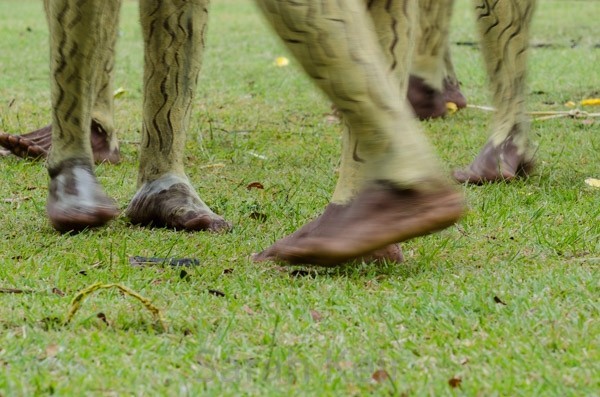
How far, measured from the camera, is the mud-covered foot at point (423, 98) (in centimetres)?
571

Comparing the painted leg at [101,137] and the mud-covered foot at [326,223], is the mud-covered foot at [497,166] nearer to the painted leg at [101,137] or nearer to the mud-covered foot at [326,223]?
the mud-covered foot at [326,223]

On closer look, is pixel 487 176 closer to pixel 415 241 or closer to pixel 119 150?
pixel 415 241

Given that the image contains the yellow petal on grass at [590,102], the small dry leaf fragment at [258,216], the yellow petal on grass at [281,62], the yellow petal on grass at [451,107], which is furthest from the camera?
the yellow petal on grass at [281,62]

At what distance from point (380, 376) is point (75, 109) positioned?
164cm

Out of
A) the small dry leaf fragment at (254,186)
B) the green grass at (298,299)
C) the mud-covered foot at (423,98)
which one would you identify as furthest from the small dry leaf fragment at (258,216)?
the mud-covered foot at (423,98)

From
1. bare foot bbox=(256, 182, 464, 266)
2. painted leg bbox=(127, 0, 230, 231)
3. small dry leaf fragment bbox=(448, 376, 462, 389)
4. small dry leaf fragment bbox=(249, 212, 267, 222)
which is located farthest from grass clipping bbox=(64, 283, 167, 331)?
small dry leaf fragment bbox=(249, 212, 267, 222)

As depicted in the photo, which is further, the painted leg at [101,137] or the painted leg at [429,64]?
the painted leg at [429,64]

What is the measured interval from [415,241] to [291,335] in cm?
94

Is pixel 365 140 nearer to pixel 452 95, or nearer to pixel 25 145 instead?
pixel 25 145

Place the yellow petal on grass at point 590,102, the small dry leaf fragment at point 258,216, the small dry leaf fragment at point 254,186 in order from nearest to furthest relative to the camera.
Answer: the small dry leaf fragment at point 258,216
the small dry leaf fragment at point 254,186
the yellow petal on grass at point 590,102

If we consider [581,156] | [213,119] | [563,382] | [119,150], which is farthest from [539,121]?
[563,382]

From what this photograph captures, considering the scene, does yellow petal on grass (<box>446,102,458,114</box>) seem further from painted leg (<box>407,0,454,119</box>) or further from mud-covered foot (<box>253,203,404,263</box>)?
mud-covered foot (<box>253,203,404,263</box>)

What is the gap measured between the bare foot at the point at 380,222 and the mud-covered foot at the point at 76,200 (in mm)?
969

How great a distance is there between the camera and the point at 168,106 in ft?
11.3
